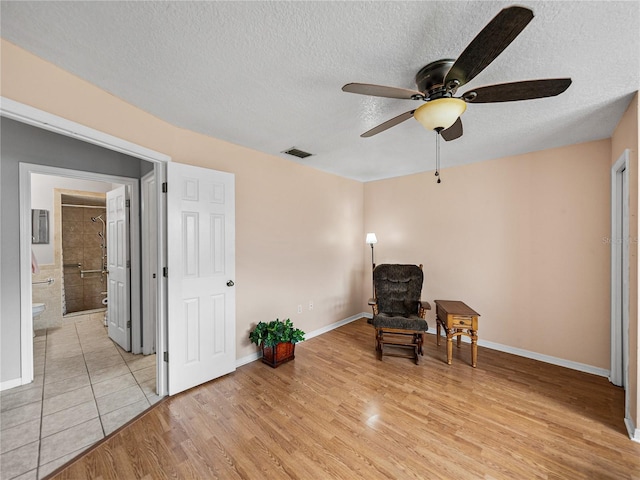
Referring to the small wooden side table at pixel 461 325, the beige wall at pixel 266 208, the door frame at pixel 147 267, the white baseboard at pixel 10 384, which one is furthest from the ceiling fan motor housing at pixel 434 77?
the white baseboard at pixel 10 384

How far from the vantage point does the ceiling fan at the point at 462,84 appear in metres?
1.06

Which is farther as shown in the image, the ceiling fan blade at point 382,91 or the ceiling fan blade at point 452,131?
the ceiling fan blade at point 452,131

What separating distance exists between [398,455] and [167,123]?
3198mm

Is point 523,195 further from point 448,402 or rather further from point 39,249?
point 39,249

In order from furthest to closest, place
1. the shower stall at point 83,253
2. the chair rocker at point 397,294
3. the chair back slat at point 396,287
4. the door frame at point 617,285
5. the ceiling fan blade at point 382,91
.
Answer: the shower stall at point 83,253
the chair back slat at point 396,287
the chair rocker at point 397,294
the door frame at point 617,285
the ceiling fan blade at point 382,91

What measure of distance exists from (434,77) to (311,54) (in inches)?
29.1

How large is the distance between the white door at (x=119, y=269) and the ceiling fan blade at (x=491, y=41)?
3634 millimetres

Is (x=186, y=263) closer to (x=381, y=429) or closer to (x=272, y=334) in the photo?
(x=272, y=334)

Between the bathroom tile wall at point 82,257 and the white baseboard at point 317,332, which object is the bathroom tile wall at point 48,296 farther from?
Answer: the white baseboard at point 317,332

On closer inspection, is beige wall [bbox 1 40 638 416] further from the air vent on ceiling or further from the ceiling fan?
the ceiling fan

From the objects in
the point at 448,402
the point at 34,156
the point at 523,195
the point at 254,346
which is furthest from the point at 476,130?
the point at 34,156

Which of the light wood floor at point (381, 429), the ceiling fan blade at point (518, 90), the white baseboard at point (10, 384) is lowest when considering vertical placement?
the light wood floor at point (381, 429)

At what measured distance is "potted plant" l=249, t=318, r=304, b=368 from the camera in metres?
2.80

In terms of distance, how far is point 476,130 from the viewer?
8.07ft
